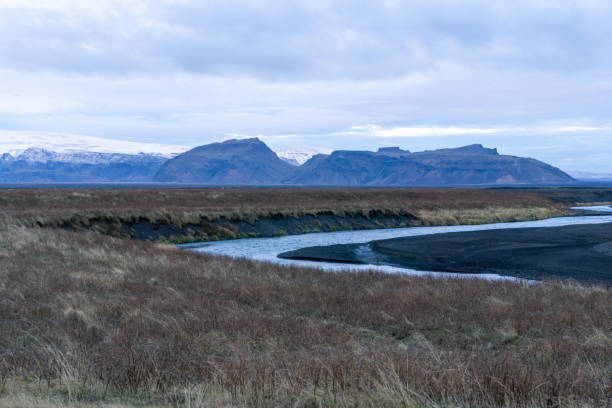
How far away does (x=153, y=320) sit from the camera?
11.1 m

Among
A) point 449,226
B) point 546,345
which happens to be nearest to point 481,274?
point 546,345

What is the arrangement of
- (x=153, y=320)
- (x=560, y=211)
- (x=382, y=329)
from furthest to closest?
(x=560, y=211)
(x=382, y=329)
(x=153, y=320)

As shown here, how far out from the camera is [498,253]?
98.5 ft

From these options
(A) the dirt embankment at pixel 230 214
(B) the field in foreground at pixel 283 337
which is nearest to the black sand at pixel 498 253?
(B) the field in foreground at pixel 283 337

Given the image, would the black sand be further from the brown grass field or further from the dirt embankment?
the dirt embankment

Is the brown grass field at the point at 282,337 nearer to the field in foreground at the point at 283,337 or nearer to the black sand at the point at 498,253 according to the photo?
the field in foreground at the point at 283,337

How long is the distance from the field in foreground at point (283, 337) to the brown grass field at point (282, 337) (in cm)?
4

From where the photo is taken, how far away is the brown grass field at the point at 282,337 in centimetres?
648

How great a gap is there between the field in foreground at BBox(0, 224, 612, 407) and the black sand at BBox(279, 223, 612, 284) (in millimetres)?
7495

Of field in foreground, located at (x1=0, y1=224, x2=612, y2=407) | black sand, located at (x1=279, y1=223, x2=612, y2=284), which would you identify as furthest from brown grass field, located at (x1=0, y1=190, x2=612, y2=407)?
black sand, located at (x1=279, y1=223, x2=612, y2=284)

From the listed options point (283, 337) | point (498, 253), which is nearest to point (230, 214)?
point (498, 253)

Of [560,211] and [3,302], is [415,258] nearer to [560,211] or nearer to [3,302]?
[3,302]

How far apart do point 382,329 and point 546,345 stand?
3.41 m

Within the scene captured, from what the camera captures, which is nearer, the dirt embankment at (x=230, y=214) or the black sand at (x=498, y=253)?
the black sand at (x=498, y=253)
